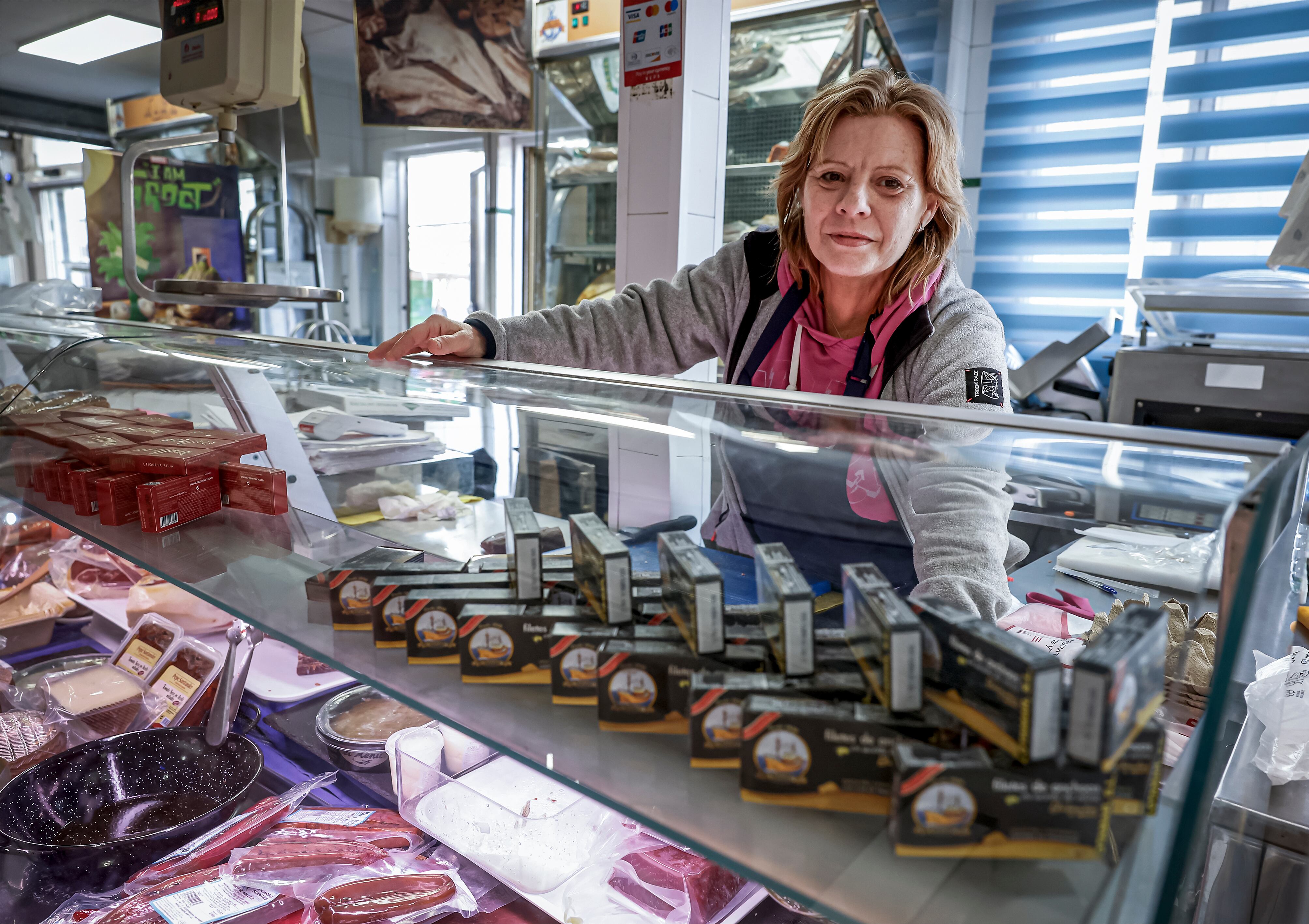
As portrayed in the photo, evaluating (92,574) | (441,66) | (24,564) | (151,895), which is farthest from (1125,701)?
(441,66)

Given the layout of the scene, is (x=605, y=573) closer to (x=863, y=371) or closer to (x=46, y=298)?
(x=863, y=371)

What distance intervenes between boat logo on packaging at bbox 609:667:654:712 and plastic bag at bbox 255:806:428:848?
2.06ft

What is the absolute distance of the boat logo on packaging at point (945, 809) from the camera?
498mm

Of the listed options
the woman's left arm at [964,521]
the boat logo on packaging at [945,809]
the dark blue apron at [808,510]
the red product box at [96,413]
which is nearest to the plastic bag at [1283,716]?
the woman's left arm at [964,521]

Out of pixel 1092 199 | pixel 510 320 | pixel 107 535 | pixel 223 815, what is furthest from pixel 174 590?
pixel 1092 199

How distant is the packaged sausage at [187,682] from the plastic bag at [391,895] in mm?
495

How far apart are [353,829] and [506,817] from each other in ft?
0.89

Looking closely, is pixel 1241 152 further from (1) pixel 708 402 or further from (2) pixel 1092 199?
(1) pixel 708 402

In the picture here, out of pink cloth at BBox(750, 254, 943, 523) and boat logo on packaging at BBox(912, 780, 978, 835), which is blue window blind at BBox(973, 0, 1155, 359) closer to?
pink cloth at BBox(750, 254, 943, 523)

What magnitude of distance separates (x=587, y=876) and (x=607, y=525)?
0.47 m

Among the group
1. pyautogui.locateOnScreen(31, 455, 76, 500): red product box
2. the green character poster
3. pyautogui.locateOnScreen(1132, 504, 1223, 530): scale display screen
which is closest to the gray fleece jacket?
pyautogui.locateOnScreen(1132, 504, 1223, 530): scale display screen

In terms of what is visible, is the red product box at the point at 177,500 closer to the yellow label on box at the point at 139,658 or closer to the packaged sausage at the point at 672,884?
the yellow label on box at the point at 139,658

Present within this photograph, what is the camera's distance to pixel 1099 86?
3971mm

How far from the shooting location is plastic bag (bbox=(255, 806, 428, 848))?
1.12 meters
